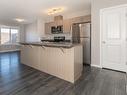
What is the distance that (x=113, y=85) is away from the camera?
2365 mm

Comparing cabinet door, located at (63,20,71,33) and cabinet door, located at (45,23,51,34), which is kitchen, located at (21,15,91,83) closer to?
cabinet door, located at (63,20,71,33)

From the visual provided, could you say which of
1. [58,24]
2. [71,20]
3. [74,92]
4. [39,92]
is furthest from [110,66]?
[58,24]

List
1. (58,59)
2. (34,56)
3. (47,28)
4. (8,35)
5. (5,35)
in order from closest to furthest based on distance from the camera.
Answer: (58,59), (34,56), (47,28), (5,35), (8,35)

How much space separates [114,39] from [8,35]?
28.3 ft

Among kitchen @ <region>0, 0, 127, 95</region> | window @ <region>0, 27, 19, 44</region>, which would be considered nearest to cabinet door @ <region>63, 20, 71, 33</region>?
kitchen @ <region>0, 0, 127, 95</region>

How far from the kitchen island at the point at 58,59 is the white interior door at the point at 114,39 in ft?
3.73

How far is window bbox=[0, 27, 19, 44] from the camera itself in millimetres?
8492

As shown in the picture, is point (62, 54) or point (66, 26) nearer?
point (62, 54)

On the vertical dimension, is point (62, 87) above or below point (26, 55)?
below

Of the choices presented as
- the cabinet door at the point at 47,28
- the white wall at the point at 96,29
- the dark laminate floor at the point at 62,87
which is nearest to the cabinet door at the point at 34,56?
the dark laminate floor at the point at 62,87

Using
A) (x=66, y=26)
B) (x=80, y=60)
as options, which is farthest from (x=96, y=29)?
(x=66, y=26)

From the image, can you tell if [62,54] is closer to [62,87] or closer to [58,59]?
[58,59]

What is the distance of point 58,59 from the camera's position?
290 centimetres

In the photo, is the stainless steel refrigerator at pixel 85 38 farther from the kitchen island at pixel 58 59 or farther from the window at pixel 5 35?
the window at pixel 5 35
